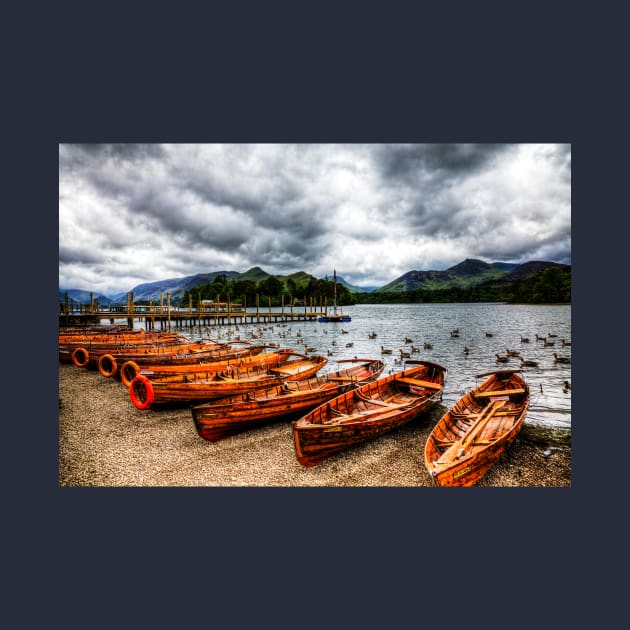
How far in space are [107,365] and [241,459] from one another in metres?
7.53

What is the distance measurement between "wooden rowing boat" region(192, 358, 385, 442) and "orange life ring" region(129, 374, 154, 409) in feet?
5.18

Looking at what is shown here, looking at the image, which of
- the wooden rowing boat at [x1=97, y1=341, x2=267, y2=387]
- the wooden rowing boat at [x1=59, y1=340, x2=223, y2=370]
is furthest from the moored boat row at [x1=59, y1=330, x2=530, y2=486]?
the wooden rowing boat at [x1=59, y1=340, x2=223, y2=370]

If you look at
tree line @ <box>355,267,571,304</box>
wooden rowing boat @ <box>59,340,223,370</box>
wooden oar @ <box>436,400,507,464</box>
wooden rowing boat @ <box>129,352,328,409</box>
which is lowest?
wooden oar @ <box>436,400,507,464</box>

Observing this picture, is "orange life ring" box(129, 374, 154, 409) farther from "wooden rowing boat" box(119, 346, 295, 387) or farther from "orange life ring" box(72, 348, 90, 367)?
"orange life ring" box(72, 348, 90, 367)

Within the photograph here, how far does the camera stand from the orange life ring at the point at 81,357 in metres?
11.8

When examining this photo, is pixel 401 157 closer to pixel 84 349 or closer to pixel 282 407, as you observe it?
pixel 282 407

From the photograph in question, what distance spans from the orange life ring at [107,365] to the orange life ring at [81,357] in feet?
7.09

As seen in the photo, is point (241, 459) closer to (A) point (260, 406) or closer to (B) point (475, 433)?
(A) point (260, 406)

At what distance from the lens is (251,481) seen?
15.5 ft

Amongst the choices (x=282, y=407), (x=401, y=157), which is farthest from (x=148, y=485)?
(x=401, y=157)

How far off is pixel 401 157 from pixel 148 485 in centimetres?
694

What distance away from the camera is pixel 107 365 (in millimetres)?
10344

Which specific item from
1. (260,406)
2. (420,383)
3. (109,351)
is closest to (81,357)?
(109,351)

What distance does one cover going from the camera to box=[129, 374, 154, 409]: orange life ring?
670cm
